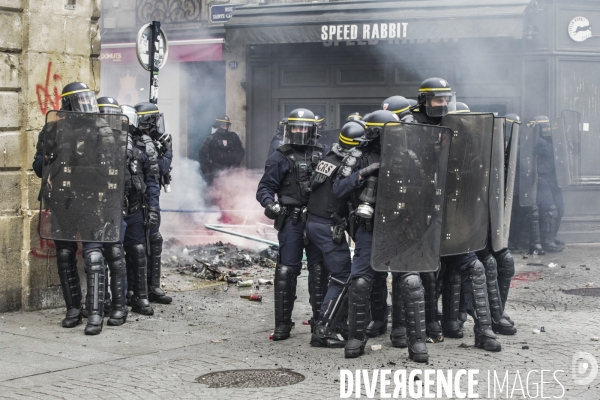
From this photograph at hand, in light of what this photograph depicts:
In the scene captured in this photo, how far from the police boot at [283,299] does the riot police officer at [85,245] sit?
1459 millimetres

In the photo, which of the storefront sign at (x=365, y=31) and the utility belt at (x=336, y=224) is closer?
the utility belt at (x=336, y=224)

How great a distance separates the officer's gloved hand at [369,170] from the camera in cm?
661

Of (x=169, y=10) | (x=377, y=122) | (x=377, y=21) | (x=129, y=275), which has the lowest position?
(x=129, y=275)

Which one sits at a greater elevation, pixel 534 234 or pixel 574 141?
pixel 574 141

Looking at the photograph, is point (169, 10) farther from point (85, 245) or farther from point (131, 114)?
point (85, 245)

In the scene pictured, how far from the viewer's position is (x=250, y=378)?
615 cm

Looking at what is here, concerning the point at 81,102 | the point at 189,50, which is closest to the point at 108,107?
the point at 81,102

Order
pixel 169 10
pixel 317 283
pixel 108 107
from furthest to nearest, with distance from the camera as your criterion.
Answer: pixel 169 10
pixel 108 107
pixel 317 283

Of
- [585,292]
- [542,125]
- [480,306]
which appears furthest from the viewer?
[542,125]

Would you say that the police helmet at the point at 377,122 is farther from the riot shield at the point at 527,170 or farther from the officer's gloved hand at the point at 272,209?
the riot shield at the point at 527,170

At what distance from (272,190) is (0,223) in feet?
8.61

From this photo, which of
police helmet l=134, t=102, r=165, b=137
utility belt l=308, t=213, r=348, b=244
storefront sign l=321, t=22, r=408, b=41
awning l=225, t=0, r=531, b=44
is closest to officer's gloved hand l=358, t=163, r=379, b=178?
utility belt l=308, t=213, r=348, b=244

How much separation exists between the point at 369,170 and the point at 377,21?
28.0 feet

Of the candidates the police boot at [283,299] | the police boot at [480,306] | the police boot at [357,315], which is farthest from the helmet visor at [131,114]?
the police boot at [480,306]
